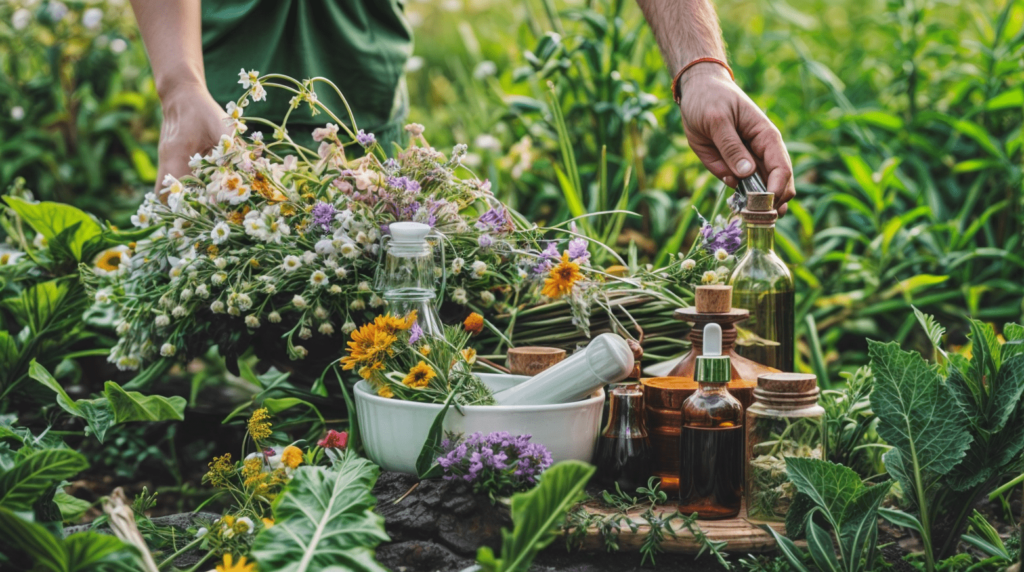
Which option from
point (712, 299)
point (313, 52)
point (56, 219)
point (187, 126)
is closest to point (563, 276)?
point (712, 299)

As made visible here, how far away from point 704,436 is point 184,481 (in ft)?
4.24

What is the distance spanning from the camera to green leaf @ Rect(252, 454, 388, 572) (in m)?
0.86

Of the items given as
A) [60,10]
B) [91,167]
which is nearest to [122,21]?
[60,10]

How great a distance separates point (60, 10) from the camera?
9.58ft

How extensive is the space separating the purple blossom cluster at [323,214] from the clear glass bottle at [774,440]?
0.71 metres

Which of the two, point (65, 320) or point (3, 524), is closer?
point (3, 524)

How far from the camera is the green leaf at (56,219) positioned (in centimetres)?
155

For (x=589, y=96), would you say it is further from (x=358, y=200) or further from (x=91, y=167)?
(x=91, y=167)

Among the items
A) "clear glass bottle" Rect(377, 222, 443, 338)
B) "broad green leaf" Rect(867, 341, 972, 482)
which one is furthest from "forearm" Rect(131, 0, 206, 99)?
"broad green leaf" Rect(867, 341, 972, 482)

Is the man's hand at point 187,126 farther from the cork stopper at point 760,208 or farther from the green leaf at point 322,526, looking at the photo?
the cork stopper at point 760,208

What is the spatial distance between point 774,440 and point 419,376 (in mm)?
498

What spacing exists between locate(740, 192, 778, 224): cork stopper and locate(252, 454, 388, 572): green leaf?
2.31 ft

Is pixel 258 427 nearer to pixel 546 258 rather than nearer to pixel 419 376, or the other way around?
pixel 419 376

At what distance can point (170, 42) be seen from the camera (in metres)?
1.40
